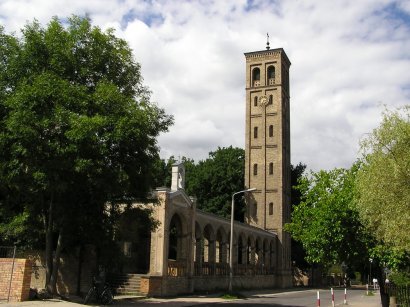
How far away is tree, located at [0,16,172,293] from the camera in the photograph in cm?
1655

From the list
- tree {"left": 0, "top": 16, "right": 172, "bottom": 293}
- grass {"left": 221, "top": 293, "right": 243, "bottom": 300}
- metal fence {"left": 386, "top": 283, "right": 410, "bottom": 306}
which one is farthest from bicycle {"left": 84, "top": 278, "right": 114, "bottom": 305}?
metal fence {"left": 386, "top": 283, "right": 410, "bottom": 306}

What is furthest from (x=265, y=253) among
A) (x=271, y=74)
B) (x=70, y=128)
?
(x=70, y=128)

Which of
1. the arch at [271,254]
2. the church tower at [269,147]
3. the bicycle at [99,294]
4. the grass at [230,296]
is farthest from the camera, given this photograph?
the church tower at [269,147]

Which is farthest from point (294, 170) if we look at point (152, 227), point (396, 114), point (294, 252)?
point (396, 114)

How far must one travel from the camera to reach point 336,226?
19.0 meters

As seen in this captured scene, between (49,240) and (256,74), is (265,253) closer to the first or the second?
(256,74)

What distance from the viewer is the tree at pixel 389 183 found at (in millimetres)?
14547

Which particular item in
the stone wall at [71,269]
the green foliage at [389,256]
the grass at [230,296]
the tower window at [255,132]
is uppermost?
the tower window at [255,132]

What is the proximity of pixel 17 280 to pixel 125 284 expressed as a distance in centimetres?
952

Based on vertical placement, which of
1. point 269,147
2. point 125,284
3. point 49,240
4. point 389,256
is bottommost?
point 125,284

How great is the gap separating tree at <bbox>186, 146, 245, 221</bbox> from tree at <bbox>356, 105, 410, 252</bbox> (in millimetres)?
36196

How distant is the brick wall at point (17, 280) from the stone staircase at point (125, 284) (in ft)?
27.8

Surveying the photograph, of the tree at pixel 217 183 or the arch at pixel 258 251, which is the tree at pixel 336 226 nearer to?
the arch at pixel 258 251

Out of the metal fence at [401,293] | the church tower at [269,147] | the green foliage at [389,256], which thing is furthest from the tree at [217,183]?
the green foliage at [389,256]
